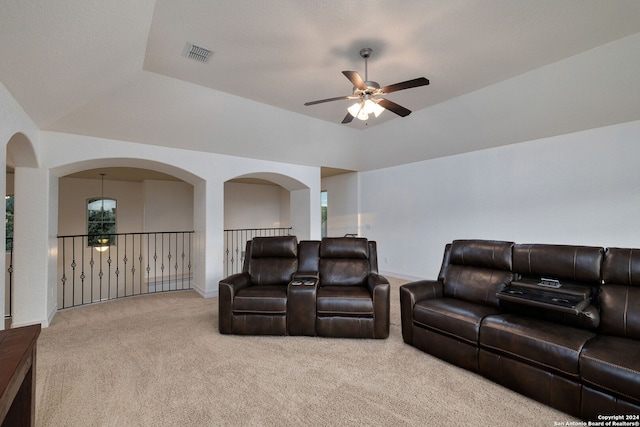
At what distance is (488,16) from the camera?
99.3 inches

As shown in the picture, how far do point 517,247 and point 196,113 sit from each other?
4342mm

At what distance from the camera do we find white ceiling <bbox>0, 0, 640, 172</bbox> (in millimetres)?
2230

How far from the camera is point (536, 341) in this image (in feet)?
6.59

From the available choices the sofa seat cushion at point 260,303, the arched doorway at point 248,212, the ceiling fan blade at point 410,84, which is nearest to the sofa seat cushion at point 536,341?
the sofa seat cushion at point 260,303

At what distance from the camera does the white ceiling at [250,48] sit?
223 cm

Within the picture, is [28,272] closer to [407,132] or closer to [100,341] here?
[100,341]

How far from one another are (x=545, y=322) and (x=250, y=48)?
366 cm

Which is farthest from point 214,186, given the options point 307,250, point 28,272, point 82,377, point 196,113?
point 82,377

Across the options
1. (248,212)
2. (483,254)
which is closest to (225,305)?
(483,254)

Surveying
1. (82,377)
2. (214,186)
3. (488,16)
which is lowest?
(82,377)

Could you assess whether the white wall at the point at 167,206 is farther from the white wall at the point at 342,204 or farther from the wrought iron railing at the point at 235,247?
the white wall at the point at 342,204

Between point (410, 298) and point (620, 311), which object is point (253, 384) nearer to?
point (410, 298)

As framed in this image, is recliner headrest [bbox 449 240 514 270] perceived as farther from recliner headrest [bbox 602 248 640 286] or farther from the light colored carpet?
the light colored carpet

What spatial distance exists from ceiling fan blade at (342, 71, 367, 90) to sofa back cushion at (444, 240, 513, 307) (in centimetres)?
198
